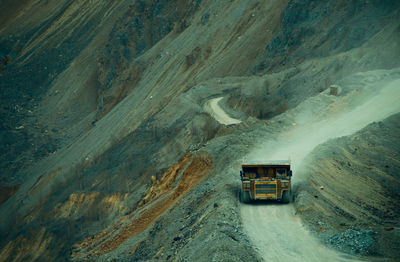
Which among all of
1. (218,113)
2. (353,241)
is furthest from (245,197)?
(218,113)

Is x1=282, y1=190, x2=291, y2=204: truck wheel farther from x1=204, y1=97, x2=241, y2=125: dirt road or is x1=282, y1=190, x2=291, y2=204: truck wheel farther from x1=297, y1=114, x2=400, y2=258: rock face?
x1=204, y1=97, x2=241, y2=125: dirt road

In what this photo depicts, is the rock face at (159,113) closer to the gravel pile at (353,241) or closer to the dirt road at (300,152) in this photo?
the dirt road at (300,152)

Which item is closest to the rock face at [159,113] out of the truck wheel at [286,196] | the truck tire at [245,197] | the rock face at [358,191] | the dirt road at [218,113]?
the truck tire at [245,197]

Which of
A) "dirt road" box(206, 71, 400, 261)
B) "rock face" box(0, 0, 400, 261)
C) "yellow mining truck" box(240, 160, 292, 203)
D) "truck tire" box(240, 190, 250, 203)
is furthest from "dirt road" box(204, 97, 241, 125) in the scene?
"truck tire" box(240, 190, 250, 203)

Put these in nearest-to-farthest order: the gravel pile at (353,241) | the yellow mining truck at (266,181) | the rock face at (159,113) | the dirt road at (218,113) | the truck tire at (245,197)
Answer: the gravel pile at (353,241), the yellow mining truck at (266,181), the truck tire at (245,197), the rock face at (159,113), the dirt road at (218,113)

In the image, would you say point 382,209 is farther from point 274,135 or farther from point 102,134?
point 102,134

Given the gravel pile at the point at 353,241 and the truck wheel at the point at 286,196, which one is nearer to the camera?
the gravel pile at the point at 353,241

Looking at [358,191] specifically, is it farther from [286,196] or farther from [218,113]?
[218,113]
